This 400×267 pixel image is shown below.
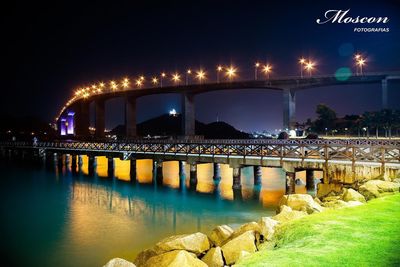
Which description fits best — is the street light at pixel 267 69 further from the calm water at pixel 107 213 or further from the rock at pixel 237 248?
the rock at pixel 237 248

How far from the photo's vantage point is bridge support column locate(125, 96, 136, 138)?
93.4 metres

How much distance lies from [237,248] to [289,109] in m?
66.2

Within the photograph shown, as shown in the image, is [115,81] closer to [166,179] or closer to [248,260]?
[166,179]

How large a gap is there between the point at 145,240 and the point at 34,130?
651 ft

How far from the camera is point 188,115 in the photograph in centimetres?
8338

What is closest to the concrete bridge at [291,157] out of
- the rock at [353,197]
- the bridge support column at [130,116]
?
the rock at [353,197]

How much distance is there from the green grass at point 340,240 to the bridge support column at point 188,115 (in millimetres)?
72447

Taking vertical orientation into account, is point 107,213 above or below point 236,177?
below

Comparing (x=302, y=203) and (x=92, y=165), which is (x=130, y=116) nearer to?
(x=92, y=165)

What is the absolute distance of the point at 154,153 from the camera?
31.6m

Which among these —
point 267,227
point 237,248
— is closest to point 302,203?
point 267,227

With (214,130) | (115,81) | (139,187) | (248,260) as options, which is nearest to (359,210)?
(248,260)

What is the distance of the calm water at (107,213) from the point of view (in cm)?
1448

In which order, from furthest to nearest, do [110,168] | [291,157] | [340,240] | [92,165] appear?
[92,165]
[110,168]
[291,157]
[340,240]
